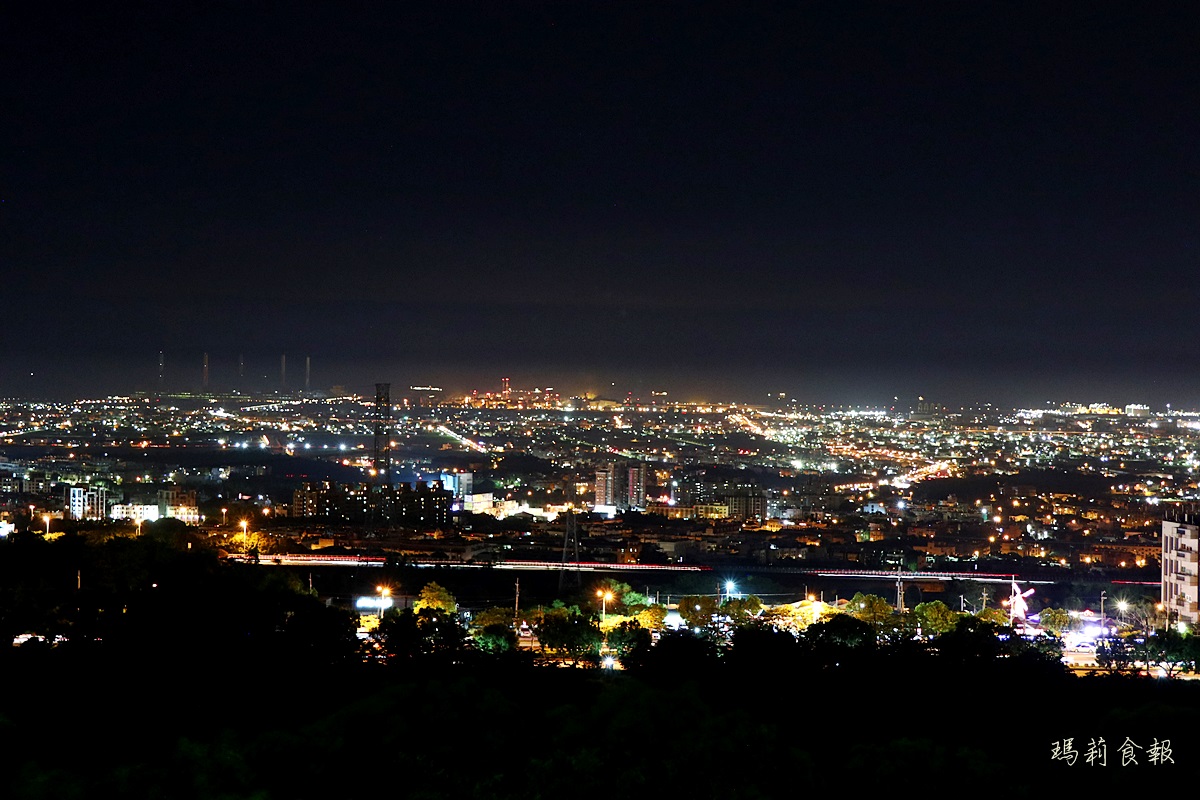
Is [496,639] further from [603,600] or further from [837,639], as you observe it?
[603,600]

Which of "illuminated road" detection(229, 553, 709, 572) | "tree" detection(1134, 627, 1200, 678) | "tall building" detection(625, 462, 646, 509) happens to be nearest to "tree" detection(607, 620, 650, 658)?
"tree" detection(1134, 627, 1200, 678)

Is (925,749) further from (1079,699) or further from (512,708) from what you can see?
(1079,699)

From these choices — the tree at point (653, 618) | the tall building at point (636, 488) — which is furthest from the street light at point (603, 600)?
the tall building at point (636, 488)

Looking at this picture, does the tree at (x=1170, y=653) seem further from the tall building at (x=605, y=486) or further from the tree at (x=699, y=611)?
the tall building at (x=605, y=486)

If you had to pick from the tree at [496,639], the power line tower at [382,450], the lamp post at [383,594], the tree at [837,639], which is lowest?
the lamp post at [383,594]

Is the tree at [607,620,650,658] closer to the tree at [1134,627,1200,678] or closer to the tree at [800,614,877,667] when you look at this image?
the tree at [800,614,877,667]

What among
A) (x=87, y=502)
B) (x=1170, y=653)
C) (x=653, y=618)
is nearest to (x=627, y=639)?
(x=653, y=618)

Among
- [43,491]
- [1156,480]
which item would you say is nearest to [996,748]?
[43,491]
